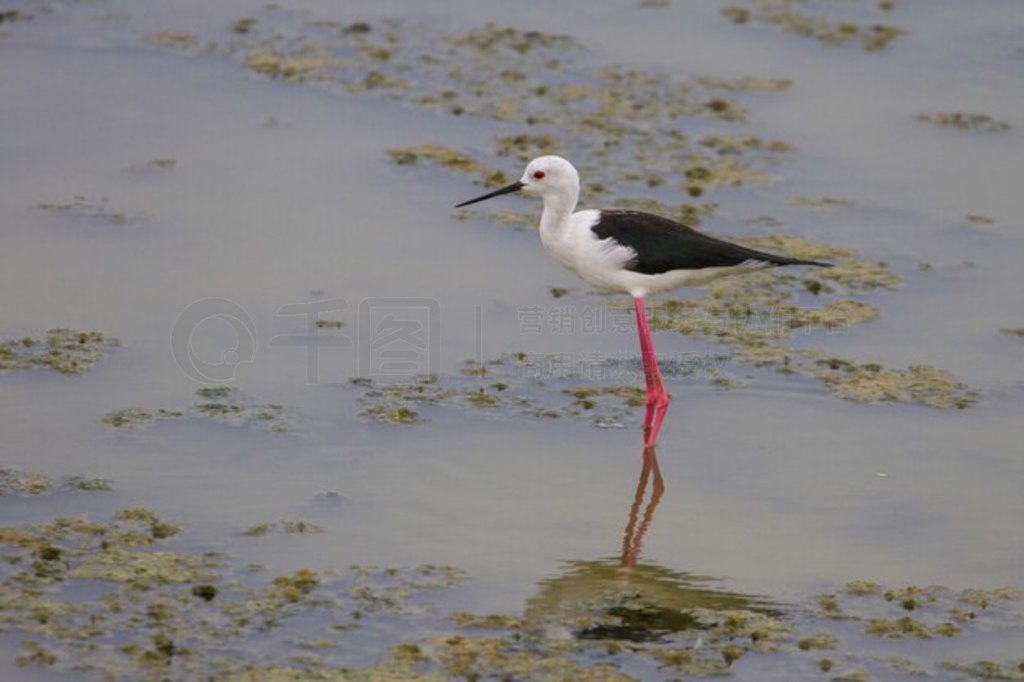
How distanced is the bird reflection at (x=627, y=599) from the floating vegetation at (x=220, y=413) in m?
1.60

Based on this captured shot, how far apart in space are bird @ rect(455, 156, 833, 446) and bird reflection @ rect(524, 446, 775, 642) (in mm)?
1244

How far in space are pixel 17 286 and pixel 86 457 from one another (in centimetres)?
185

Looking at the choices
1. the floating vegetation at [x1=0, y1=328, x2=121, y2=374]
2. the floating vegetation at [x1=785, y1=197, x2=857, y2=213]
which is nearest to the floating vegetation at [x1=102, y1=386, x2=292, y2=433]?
the floating vegetation at [x1=0, y1=328, x2=121, y2=374]

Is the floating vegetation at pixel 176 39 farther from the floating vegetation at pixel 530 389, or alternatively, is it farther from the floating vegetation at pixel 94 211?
the floating vegetation at pixel 530 389

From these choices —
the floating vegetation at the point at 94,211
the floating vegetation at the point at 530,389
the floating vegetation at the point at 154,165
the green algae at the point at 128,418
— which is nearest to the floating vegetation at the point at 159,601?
the green algae at the point at 128,418

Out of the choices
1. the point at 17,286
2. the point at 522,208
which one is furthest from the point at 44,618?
the point at 522,208

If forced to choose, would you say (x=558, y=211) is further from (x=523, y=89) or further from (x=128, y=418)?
(x=523, y=89)

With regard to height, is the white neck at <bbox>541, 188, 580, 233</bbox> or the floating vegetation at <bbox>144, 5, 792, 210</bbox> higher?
the floating vegetation at <bbox>144, 5, 792, 210</bbox>

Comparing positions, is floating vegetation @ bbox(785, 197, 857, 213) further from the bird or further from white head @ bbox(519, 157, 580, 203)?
white head @ bbox(519, 157, 580, 203)

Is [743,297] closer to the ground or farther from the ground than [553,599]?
farther from the ground

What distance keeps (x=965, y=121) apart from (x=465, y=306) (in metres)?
4.13

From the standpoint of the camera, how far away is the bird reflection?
245 inches

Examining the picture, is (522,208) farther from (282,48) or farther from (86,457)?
(86,457)

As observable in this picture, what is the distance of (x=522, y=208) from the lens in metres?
10.4
